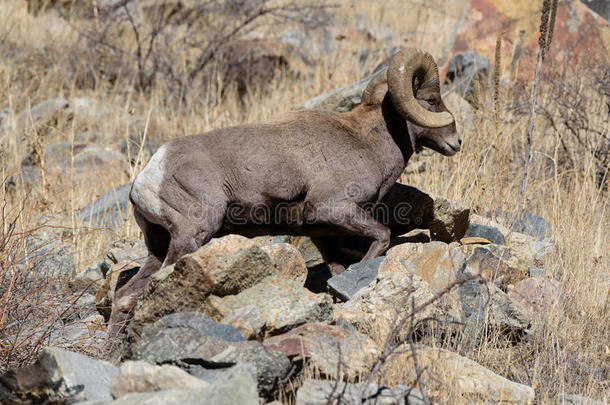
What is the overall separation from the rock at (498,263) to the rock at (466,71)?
4.51 meters

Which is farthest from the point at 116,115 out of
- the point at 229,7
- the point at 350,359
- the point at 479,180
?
the point at 350,359

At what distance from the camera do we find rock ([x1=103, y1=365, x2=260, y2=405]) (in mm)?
3479

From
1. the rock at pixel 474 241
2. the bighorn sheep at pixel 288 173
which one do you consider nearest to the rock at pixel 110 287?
the bighorn sheep at pixel 288 173

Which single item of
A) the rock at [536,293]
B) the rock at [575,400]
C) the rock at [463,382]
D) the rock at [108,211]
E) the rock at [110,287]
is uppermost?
the rock at [463,382]

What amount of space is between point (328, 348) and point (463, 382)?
0.79 metres

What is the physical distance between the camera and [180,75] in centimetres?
1411

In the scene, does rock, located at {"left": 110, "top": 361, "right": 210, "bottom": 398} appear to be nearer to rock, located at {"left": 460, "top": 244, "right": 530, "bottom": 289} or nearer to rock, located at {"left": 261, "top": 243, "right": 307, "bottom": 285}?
rock, located at {"left": 261, "top": 243, "right": 307, "bottom": 285}

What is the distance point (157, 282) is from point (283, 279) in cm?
81

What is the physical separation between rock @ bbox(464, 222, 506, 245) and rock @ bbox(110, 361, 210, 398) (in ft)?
13.2

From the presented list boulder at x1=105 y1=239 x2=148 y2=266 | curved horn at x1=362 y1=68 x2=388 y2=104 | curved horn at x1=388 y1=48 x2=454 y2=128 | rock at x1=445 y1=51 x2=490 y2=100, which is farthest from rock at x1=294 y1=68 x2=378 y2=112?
boulder at x1=105 y1=239 x2=148 y2=266

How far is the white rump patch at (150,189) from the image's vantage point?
5.94 meters

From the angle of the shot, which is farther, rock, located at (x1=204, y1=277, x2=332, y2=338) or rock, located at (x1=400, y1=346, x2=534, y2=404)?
rock, located at (x1=204, y1=277, x2=332, y2=338)

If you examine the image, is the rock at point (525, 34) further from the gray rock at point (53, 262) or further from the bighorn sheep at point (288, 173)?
the gray rock at point (53, 262)

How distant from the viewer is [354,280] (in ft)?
19.5
